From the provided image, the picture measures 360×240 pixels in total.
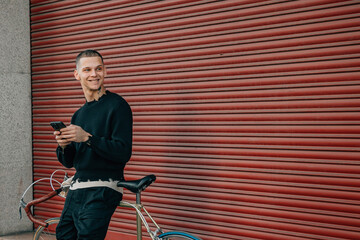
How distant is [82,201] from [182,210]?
1679 millimetres

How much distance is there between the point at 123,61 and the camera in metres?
5.59

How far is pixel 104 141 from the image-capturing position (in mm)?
3424

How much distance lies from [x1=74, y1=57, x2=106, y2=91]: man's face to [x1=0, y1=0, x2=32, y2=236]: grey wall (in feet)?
10.1

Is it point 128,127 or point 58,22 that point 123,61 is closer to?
point 58,22

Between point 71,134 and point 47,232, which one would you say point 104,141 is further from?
point 47,232

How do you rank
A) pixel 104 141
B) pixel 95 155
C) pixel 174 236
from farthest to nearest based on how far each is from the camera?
pixel 174 236 → pixel 95 155 → pixel 104 141

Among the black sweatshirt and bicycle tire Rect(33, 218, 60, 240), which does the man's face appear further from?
bicycle tire Rect(33, 218, 60, 240)

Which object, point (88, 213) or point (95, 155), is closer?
point (88, 213)

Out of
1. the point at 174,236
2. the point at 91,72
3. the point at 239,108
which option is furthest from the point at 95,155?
the point at 239,108

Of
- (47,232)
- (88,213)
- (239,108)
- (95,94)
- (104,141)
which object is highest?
(95,94)

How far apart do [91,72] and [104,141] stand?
678mm

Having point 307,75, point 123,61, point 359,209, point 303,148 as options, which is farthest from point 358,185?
point 123,61

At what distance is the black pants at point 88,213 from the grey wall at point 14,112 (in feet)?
9.93

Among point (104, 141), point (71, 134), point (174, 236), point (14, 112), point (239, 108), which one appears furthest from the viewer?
point (14, 112)
